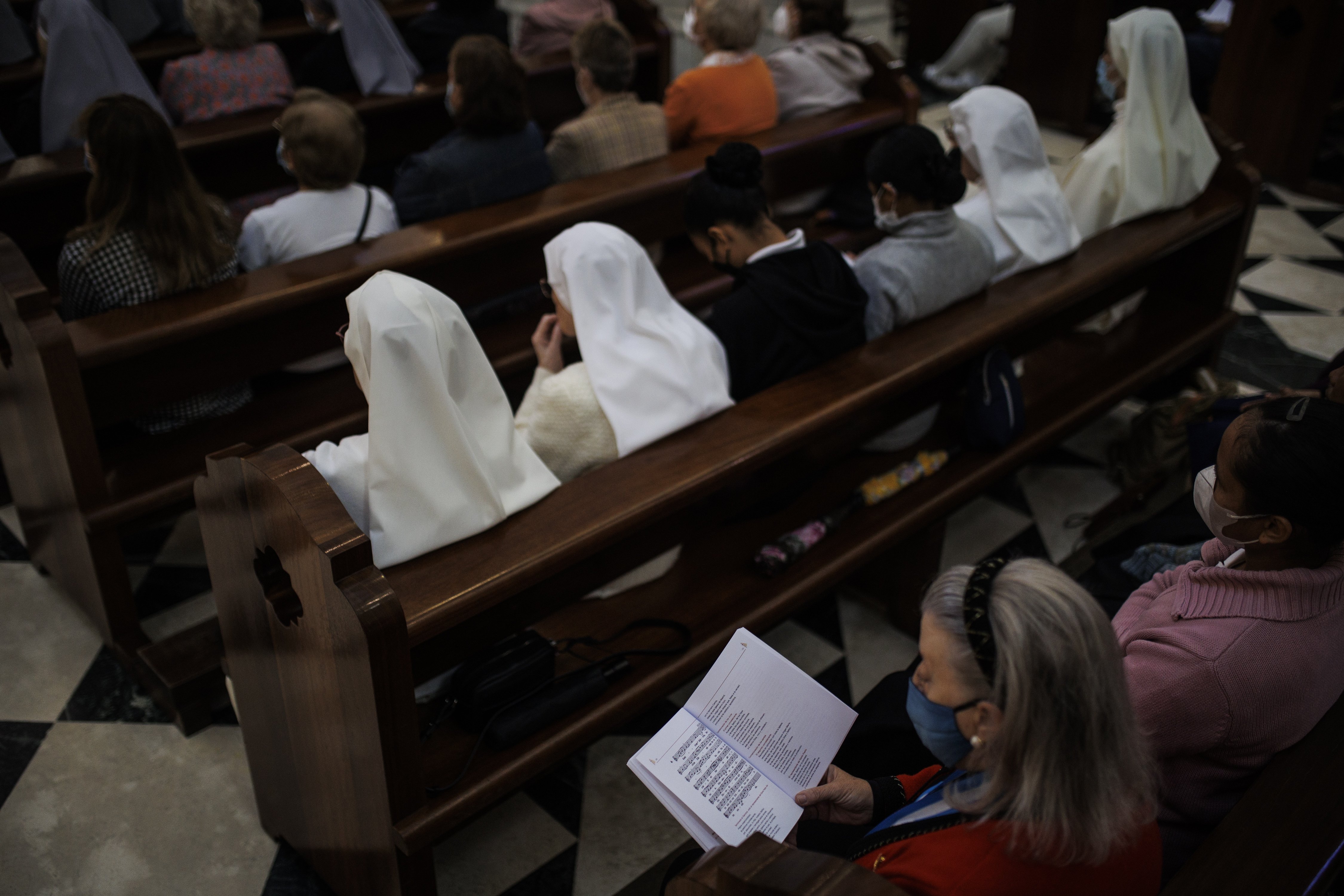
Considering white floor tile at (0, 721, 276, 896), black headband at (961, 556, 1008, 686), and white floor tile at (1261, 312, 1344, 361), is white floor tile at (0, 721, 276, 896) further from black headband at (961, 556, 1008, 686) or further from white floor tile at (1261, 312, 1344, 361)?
white floor tile at (1261, 312, 1344, 361)

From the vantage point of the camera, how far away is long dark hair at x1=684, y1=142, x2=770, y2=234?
92.5 inches

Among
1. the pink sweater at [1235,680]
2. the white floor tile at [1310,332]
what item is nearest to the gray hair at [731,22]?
the white floor tile at [1310,332]

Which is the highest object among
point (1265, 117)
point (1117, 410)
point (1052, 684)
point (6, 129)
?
point (1052, 684)

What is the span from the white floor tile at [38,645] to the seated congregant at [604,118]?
1862mm

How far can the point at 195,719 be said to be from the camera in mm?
2354

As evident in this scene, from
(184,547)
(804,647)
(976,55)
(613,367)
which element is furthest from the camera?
(976,55)

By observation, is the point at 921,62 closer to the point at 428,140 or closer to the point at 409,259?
the point at 428,140

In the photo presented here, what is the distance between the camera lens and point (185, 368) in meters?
2.34

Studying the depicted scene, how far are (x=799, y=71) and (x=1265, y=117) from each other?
305 cm

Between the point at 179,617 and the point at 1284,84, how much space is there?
556 cm

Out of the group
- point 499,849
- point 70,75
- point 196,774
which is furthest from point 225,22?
point 499,849

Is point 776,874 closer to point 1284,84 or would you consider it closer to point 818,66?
point 818,66

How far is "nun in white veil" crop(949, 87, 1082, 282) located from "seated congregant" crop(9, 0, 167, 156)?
2540mm

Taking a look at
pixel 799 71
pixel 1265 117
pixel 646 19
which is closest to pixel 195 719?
pixel 799 71
